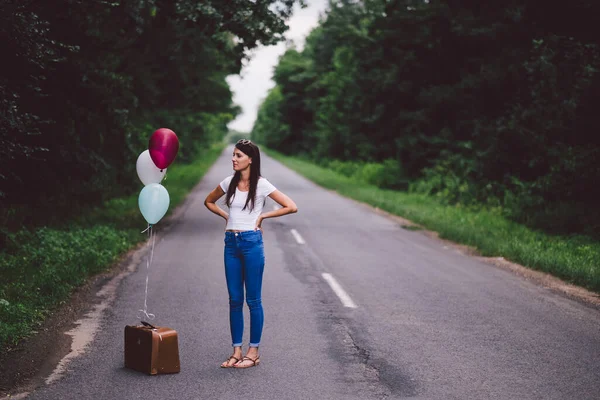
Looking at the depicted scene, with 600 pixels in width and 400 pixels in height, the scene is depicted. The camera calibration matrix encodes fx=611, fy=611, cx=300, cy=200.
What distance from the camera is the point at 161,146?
566cm

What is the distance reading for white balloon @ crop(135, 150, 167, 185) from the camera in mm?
5781

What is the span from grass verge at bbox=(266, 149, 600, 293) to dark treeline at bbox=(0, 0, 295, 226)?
21.7 ft

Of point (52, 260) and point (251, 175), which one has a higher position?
point (251, 175)

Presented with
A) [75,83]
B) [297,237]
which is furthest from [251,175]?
[297,237]

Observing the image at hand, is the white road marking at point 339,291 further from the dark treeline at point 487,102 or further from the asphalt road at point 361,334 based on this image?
the dark treeline at point 487,102

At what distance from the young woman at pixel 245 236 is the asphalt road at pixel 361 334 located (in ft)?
1.34

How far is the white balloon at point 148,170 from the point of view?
19.0 feet

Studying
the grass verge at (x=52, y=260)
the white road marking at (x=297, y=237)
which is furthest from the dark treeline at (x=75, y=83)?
the white road marking at (x=297, y=237)

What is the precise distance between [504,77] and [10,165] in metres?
16.2

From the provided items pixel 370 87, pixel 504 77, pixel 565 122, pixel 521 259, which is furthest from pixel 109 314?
pixel 370 87

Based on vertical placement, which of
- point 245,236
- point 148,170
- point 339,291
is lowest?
point 339,291

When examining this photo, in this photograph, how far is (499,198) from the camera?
62.6ft

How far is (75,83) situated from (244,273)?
22.3 ft

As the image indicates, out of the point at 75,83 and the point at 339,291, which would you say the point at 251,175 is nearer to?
the point at 339,291
